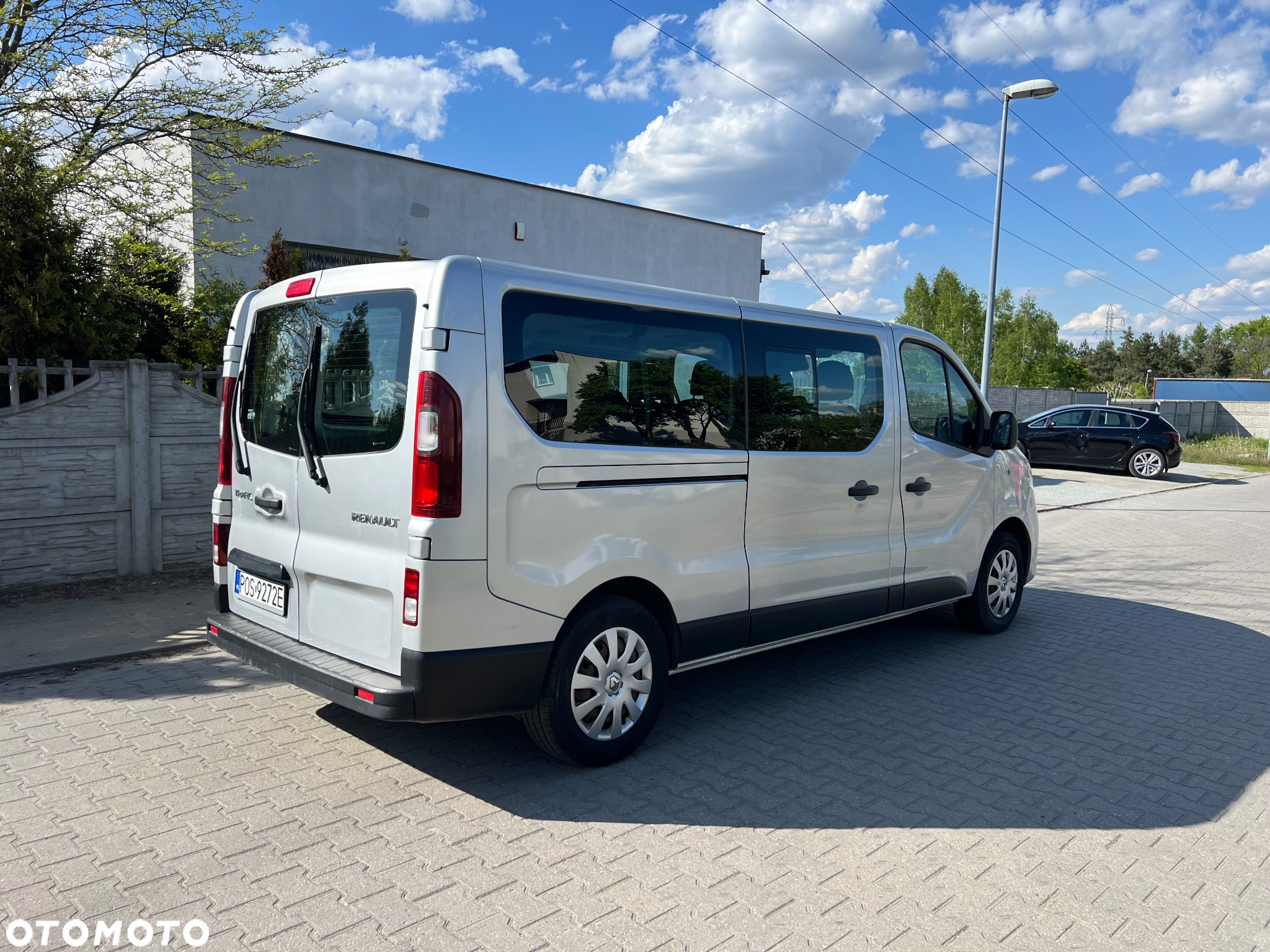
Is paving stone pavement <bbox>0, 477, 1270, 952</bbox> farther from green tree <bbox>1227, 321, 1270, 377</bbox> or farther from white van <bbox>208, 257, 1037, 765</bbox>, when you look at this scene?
green tree <bbox>1227, 321, 1270, 377</bbox>

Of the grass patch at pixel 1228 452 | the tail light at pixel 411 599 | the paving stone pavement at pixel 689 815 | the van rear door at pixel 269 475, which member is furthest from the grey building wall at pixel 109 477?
the grass patch at pixel 1228 452

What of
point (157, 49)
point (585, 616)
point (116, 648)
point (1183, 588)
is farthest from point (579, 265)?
point (585, 616)

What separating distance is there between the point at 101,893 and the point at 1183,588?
9.30m

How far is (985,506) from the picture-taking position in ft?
21.5

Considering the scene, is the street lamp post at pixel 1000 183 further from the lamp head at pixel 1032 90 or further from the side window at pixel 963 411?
the side window at pixel 963 411

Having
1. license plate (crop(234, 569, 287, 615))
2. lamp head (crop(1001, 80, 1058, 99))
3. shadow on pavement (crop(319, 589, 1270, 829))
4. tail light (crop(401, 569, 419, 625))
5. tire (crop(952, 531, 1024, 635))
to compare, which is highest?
lamp head (crop(1001, 80, 1058, 99))

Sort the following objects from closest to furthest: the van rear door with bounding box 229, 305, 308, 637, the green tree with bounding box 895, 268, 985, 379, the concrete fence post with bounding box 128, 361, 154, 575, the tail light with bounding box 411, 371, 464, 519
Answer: the tail light with bounding box 411, 371, 464, 519
the van rear door with bounding box 229, 305, 308, 637
the concrete fence post with bounding box 128, 361, 154, 575
the green tree with bounding box 895, 268, 985, 379

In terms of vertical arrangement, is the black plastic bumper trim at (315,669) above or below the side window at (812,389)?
below

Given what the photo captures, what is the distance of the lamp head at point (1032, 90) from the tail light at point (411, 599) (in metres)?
16.9

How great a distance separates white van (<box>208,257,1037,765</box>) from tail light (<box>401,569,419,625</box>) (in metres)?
0.01

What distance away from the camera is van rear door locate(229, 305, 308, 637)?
4250mm

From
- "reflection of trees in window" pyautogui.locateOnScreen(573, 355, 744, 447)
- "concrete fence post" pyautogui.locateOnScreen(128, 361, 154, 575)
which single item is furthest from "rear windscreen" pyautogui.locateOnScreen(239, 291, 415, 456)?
"concrete fence post" pyautogui.locateOnScreen(128, 361, 154, 575)

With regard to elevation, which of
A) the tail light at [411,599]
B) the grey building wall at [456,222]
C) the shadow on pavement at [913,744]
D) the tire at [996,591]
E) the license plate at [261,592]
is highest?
the grey building wall at [456,222]

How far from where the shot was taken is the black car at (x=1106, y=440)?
69.5 ft
